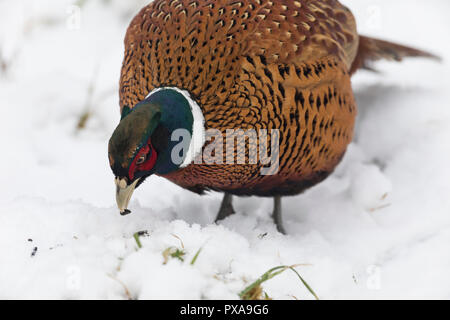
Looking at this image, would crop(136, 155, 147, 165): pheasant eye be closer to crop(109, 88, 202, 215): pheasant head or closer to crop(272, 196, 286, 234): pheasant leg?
crop(109, 88, 202, 215): pheasant head

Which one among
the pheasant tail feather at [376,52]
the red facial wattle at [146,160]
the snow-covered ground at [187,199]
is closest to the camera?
the snow-covered ground at [187,199]

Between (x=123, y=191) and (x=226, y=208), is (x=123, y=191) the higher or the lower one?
the higher one

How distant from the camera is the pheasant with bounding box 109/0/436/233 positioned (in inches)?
94.2

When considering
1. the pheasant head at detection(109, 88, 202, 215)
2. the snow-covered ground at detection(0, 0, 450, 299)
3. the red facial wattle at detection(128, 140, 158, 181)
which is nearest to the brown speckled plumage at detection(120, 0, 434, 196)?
the pheasant head at detection(109, 88, 202, 215)

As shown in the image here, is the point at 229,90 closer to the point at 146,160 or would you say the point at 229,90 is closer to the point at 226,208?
the point at 146,160

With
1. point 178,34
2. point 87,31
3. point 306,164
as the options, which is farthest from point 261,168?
point 87,31

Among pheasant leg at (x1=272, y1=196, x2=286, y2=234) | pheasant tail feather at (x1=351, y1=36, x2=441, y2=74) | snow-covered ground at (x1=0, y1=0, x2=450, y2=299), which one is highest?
pheasant tail feather at (x1=351, y1=36, x2=441, y2=74)

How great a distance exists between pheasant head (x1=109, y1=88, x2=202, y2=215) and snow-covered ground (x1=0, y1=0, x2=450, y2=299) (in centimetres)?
27

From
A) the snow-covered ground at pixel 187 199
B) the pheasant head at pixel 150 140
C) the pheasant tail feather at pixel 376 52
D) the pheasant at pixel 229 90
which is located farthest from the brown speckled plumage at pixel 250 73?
the pheasant tail feather at pixel 376 52

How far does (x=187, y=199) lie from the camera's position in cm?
336

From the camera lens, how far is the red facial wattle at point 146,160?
7.22 ft

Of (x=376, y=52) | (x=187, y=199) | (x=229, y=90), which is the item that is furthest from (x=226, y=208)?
(x=376, y=52)

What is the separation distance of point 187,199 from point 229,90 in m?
1.13

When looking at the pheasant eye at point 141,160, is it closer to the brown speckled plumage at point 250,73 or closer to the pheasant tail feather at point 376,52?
the brown speckled plumage at point 250,73
